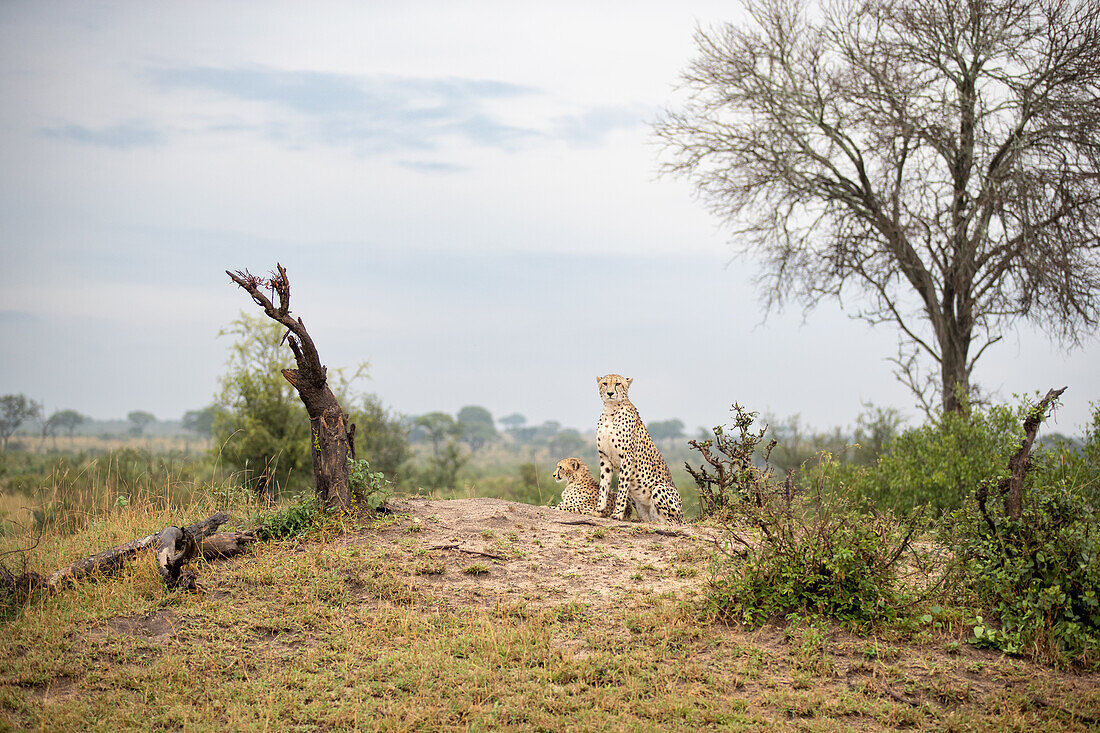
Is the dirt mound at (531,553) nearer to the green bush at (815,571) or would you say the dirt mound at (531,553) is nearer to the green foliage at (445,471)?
the green bush at (815,571)

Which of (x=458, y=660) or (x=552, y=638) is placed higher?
(x=552, y=638)

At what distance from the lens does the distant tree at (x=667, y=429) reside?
63906 mm

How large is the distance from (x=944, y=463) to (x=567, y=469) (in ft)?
18.2

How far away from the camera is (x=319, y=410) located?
8203mm

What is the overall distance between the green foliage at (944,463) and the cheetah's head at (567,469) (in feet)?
12.9

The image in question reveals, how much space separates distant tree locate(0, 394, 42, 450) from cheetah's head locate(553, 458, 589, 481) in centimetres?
4208

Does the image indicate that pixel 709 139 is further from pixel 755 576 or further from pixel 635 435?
pixel 755 576

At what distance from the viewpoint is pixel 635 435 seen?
9.60 meters

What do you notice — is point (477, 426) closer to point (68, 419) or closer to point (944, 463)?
point (68, 419)

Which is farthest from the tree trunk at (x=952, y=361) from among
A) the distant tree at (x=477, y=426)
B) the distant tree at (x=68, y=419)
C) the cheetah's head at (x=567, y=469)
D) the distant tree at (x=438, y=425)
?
the distant tree at (x=68, y=419)

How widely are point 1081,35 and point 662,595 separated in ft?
42.1

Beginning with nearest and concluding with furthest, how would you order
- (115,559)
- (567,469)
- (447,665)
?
(447,665)
(115,559)
(567,469)

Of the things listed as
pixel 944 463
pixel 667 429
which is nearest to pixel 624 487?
pixel 944 463

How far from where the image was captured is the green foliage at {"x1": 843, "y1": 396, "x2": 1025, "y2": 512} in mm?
11688
